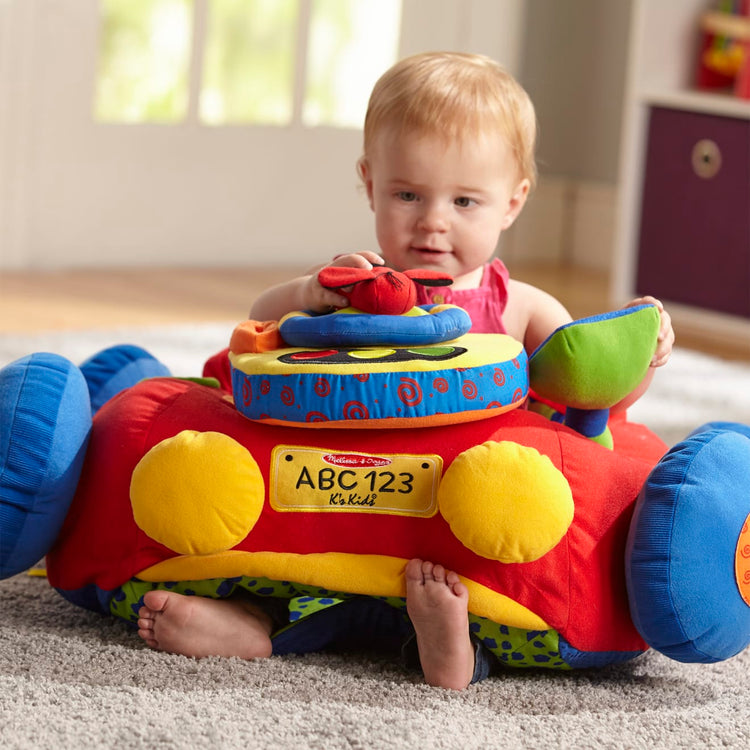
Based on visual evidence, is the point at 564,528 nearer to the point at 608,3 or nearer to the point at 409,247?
the point at 409,247

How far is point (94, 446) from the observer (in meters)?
1.03

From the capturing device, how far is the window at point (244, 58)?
259cm

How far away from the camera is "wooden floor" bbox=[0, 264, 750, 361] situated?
7.23 ft

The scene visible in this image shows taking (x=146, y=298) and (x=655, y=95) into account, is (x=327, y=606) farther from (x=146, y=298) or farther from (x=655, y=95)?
(x=655, y=95)

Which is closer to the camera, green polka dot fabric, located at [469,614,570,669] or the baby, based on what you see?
green polka dot fabric, located at [469,614,570,669]

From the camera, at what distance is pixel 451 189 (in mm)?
1123

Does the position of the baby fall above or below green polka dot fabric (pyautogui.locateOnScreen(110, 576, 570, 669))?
above

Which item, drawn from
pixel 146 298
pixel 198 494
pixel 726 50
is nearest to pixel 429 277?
pixel 198 494

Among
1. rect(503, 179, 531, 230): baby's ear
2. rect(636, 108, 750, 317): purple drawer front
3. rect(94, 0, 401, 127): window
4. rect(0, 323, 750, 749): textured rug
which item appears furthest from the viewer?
rect(94, 0, 401, 127): window

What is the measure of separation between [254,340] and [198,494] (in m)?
0.14

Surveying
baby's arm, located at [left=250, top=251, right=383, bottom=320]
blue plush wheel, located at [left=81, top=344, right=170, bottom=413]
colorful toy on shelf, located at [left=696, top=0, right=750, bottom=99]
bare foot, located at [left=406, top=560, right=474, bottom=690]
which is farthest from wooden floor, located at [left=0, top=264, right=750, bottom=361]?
bare foot, located at [left=406, top=560, right=474, bottom=690]

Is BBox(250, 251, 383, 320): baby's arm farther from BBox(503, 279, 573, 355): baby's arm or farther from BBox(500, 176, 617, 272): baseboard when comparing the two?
BBox(500, 176, 617, 272): baseboard

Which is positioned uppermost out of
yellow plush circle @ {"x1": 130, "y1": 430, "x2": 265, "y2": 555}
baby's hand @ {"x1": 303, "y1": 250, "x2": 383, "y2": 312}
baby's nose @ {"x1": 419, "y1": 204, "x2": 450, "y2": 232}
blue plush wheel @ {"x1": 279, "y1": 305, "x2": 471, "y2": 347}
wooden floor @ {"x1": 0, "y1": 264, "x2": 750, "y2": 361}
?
baby's nose @ {"x1": 419, "y1": 204, "x2": 450, "y2": 232}

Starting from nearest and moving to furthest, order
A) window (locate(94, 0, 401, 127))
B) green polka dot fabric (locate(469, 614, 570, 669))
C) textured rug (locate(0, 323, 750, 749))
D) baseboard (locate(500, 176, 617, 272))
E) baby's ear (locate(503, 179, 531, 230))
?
textured rug (locate(0, 323, 750, 749))
green polka dot fabric (locate(469, 614, 570, 669))
baby's ear (locate(503, 179, 531, 230))
window (locate(94, 0, 401, 127))
baseboard (locate(500, 176, 617, 272))
